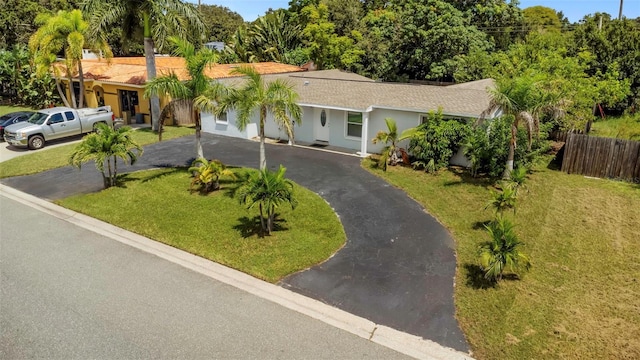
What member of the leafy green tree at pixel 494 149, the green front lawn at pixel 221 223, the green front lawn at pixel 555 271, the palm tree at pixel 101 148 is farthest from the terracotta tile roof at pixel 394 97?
the palm tree at pixel 101 148

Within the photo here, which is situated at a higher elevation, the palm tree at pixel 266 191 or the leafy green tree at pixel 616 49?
the leafy green tree at pixel 616 49

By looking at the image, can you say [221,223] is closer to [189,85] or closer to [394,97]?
[189,85]

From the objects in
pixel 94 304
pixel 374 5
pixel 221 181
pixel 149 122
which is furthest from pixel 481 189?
pixel 374 5

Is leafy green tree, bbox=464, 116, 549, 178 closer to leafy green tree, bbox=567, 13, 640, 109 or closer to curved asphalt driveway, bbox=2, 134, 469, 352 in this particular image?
curved asphalt driveway, bbox=2, 134, 469, 352

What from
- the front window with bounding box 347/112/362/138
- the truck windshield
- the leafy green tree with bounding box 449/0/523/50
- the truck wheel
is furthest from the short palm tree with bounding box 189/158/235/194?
the leafy green tree with bounding box 449/0/523/50

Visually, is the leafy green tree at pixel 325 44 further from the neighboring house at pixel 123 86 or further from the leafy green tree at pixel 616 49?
the leafy green tree at pixel 616 49

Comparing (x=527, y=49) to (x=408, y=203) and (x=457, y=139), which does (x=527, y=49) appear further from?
(x=408, y=203)
